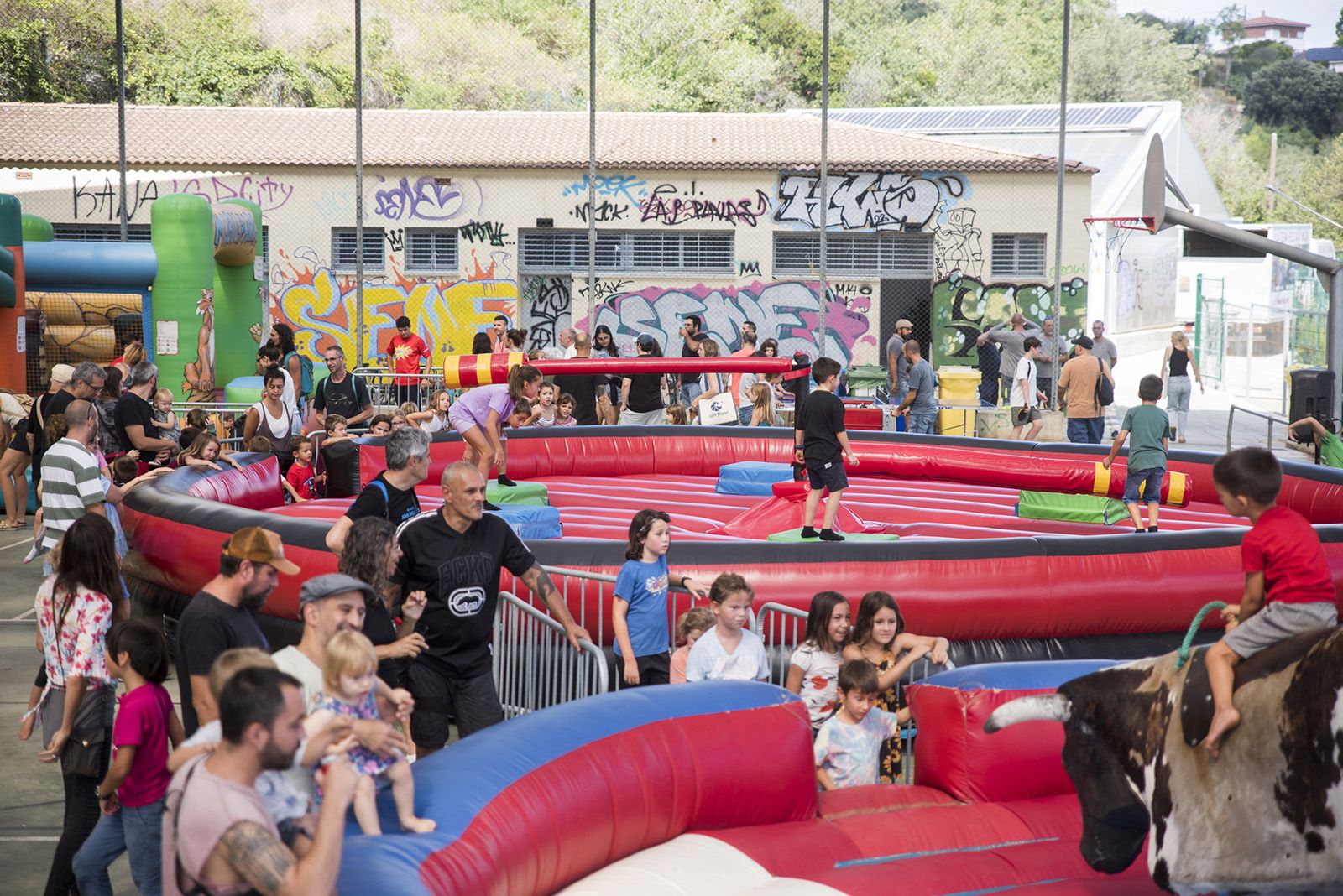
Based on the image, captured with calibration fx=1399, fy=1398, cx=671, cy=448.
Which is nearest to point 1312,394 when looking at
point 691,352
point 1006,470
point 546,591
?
point 1006,470

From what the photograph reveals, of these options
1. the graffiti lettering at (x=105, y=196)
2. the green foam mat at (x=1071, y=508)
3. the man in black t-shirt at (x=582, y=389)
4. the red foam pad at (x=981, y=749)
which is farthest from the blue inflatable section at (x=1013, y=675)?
the graffiti lettering at (x=105, y=196)

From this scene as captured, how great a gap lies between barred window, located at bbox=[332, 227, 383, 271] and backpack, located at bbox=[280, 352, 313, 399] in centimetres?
1138

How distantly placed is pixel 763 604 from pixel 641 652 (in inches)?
37.6

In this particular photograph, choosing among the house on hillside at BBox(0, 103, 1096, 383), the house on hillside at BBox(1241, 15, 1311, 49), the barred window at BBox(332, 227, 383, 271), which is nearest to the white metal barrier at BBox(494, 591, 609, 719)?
the house on hillside at BBox(0, 103, 1096, 383)

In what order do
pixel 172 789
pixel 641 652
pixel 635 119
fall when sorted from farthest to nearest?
pixel 635 119, pixel 641 652, pixel 172 789

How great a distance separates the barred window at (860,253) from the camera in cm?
2412

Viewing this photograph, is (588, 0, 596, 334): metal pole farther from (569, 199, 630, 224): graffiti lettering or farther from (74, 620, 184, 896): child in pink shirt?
(74, 620, 184, 896): child in pink shirt

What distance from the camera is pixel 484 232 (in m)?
24.2

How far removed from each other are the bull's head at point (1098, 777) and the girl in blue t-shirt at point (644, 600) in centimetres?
200

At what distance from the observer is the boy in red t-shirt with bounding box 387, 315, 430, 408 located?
623 inches

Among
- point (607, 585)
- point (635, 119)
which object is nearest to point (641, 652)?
point (607, 585)

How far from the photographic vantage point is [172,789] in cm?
306

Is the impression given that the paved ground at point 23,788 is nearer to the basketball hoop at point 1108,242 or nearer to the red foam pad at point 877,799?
the red foam pad at point 877,799

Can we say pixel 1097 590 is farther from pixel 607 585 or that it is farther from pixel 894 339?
pixel 894 339
